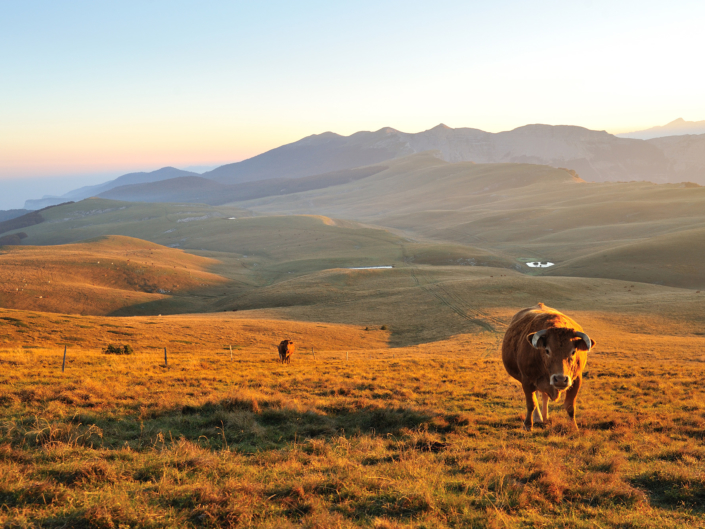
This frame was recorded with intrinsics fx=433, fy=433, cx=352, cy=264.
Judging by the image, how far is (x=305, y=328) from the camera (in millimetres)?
47969

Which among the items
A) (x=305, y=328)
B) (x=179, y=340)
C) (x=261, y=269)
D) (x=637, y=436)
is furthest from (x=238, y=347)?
(x=261, y=269)

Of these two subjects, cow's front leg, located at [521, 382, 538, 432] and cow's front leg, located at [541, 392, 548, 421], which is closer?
cow's front leg, located at [521, 382, 538, 432]

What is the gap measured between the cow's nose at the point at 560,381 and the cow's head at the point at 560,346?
0.03 m

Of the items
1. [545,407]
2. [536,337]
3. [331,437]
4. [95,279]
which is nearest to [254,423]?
[331,437]

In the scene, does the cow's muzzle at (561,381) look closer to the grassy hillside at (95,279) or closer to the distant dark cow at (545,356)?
the distant dark cow at (545,356)

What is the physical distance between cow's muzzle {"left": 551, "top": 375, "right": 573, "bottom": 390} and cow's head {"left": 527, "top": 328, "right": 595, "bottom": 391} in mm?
22

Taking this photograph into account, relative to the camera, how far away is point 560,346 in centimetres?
1038

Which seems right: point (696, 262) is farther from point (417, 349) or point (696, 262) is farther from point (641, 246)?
point (417, 349)

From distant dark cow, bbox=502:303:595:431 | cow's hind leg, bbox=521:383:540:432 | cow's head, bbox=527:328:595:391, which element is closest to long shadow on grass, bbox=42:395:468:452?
cow's hind leg, bbox=521:383:540:432

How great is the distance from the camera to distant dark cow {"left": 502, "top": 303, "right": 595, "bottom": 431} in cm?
1029

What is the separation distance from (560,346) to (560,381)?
35.0 inches

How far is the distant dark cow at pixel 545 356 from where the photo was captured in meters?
10.3

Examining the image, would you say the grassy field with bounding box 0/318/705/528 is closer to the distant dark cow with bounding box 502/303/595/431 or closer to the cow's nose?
the distant dark cow with bounding box 502/303/595/431

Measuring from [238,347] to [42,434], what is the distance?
95.5ft
